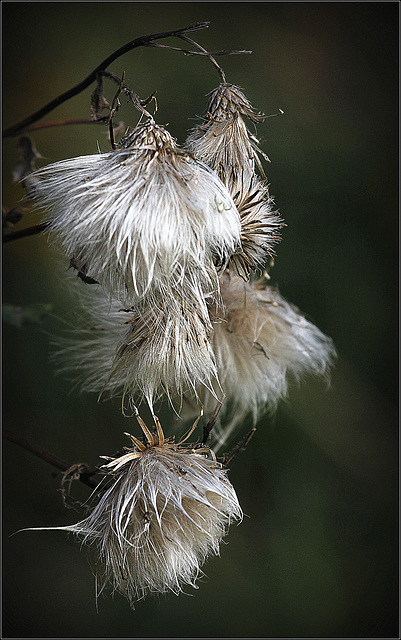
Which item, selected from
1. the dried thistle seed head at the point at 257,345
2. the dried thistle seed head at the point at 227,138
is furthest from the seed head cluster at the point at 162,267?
the dried thistle seed head at the point at 257,345

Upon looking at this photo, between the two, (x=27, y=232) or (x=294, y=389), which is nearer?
(x=27, y=232)

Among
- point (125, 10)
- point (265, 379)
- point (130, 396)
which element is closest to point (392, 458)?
point (265, 379)

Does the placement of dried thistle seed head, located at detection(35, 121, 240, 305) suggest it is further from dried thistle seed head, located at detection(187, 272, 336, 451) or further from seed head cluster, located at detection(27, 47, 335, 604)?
dried thistle seed head, located at detection(187, 272, 336, 451)

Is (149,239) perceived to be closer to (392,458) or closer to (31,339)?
(31,339)

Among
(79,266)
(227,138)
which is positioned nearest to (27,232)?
(79,266)

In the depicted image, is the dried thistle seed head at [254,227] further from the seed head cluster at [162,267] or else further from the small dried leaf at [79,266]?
the small dried leaf at [79,266]

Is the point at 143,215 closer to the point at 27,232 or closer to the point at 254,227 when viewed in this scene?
the point at 254,227
